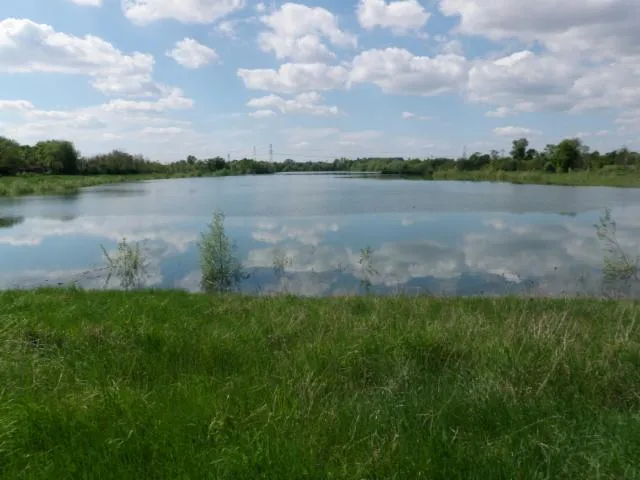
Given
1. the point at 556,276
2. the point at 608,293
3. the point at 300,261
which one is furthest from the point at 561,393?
the point at 300,261

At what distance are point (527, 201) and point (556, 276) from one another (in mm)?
29259

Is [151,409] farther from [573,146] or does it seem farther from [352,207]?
[573,146]

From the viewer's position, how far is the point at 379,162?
6068 inches

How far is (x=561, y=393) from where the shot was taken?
4613mm

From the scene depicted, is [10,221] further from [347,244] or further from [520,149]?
[520,149]

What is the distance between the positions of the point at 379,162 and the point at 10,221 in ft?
430

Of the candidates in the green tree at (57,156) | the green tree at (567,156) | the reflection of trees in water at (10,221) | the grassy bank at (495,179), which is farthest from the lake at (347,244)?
the green tree at (57,156)

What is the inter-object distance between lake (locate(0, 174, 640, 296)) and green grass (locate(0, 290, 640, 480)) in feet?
26.0

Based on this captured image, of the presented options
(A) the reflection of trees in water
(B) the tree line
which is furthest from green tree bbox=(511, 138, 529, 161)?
(A) the reflection of trees in water

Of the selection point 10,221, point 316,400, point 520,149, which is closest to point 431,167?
point 520,149

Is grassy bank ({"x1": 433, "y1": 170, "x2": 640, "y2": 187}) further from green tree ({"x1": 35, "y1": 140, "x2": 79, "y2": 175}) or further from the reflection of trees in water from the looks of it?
green tree ({"x1": 35, "y1": 140, "x2": 79, "y2": 175})

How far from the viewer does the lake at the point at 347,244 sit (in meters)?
15.9

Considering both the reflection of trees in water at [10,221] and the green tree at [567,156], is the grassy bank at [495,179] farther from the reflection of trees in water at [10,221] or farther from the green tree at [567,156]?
the reflection of trees in water at [10,221]

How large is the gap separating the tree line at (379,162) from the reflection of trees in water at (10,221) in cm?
5378
